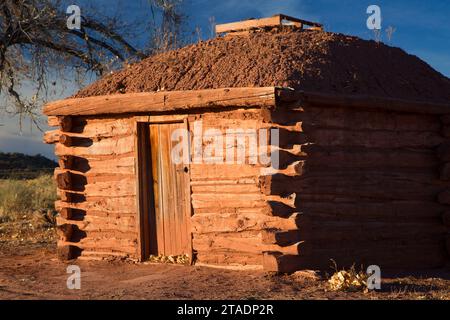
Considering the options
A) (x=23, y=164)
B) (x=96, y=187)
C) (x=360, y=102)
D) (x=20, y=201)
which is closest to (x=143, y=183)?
(x=96, y=187)

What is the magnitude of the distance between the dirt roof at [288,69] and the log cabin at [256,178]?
262 mm

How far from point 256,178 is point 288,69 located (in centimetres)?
149

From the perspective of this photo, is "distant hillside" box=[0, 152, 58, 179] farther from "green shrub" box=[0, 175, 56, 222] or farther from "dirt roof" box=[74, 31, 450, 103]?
"dirt roof" box=[74, 31, 450, 103]

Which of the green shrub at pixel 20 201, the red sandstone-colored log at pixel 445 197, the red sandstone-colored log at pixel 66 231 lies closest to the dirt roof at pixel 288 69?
the red sandstone-colored log at pixel 445 197

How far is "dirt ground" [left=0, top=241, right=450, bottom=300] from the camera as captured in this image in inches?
262

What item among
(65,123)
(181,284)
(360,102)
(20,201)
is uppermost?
(360,102)

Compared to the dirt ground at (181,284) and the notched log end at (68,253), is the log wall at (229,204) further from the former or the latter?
the notched log end at (68,253)

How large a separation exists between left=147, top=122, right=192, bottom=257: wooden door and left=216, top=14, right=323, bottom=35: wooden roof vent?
2.30m

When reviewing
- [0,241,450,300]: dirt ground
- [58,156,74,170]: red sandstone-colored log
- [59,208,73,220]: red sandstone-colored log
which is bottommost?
[0,241,450,300]: dirt ground

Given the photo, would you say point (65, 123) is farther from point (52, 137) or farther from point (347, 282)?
point (347, 282)

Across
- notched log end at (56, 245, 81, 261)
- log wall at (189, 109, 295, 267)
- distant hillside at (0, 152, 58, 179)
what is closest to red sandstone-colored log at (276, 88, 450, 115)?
log wall at (189, 109, 295, 267)

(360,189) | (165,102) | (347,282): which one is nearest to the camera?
(347,282)

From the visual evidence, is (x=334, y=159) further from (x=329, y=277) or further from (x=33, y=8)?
(x=33, y=8)

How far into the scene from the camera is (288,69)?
8211 mm
